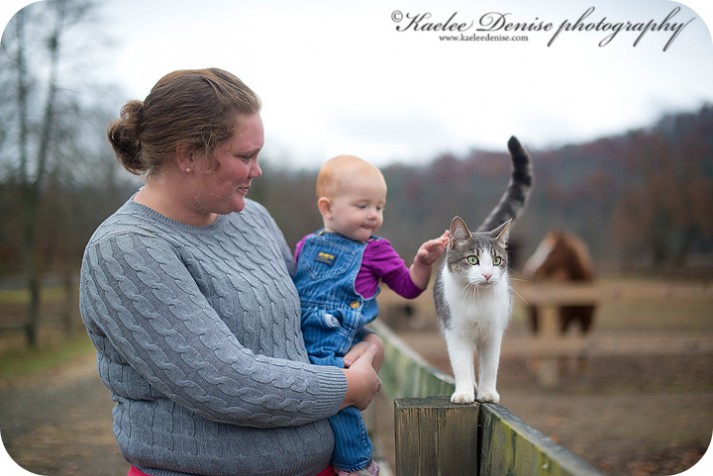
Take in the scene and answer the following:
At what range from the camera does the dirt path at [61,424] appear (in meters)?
4.37

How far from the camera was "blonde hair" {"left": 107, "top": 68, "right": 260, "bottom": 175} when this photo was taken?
1.39 meters

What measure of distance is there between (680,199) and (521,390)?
4646mm

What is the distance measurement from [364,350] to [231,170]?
0.60m

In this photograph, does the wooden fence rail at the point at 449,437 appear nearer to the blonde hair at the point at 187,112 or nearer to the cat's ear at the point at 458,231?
the cat's ear at the point at 458,231

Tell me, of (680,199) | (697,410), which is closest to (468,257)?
(697,410)

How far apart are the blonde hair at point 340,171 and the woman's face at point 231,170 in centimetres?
37

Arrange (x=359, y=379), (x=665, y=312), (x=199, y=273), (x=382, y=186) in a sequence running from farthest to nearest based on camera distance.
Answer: (x=665, y=312) → (x=382, y=186) → (x=359, y=379) → (x=199, y=273)

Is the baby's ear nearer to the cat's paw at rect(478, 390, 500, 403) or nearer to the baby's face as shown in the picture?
the baby's face

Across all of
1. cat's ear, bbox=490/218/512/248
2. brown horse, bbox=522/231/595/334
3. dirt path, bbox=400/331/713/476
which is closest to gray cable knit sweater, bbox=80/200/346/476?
cat's ear, bbox=490/218/512/248

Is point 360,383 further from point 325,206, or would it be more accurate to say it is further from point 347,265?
point 325,206

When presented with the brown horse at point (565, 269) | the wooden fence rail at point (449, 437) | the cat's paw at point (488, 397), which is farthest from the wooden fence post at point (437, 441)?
the brown horse at point (565, 269)

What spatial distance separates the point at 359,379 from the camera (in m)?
1.50

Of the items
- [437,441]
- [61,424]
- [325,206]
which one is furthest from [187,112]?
[61,424]

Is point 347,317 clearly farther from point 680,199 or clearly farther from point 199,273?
point 680,199
